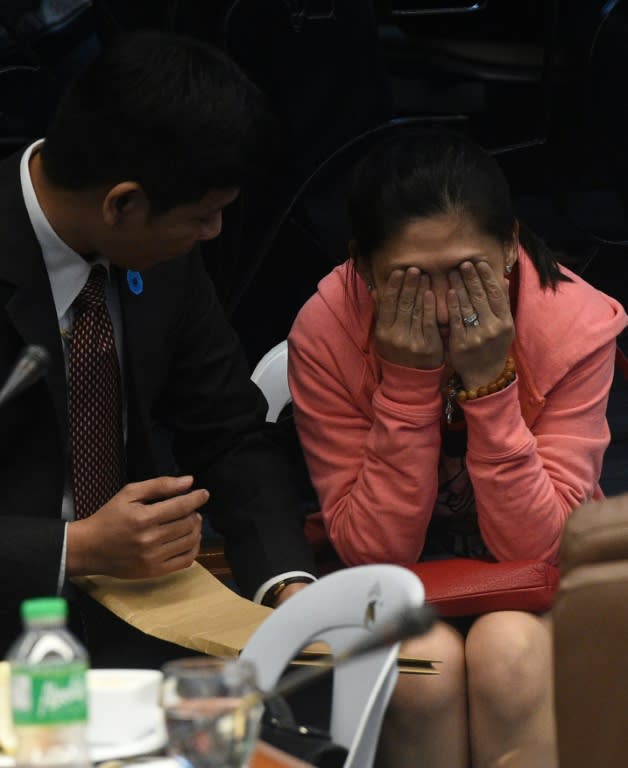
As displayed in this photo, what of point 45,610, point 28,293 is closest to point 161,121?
point 28,293

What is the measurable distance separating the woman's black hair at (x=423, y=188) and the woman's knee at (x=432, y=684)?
532mm

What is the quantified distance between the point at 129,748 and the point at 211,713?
17 centimetres

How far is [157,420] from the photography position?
7.63ft

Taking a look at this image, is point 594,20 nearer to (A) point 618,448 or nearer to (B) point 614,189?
(B) point 614,189

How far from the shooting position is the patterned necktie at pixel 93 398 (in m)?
2.05

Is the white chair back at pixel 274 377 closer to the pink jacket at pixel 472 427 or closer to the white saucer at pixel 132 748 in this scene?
the pink jacket at pixel 472 427

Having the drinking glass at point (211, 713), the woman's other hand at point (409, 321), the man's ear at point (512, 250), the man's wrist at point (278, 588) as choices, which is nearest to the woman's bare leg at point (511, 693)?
the man's wrist at point (278, 588)

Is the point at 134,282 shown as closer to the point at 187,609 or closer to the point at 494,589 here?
the point at 187,609

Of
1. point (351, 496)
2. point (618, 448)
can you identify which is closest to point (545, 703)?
point (351, 496)

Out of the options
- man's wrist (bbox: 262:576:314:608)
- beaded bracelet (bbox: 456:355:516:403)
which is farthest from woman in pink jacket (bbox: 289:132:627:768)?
man's wrist (bbox: 262:576:314:608)

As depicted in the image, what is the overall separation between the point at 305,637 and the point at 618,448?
2.57 metres

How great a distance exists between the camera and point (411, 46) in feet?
10.5

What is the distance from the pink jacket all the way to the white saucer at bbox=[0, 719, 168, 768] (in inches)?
34.8

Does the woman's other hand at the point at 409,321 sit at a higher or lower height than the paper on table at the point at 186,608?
higher
